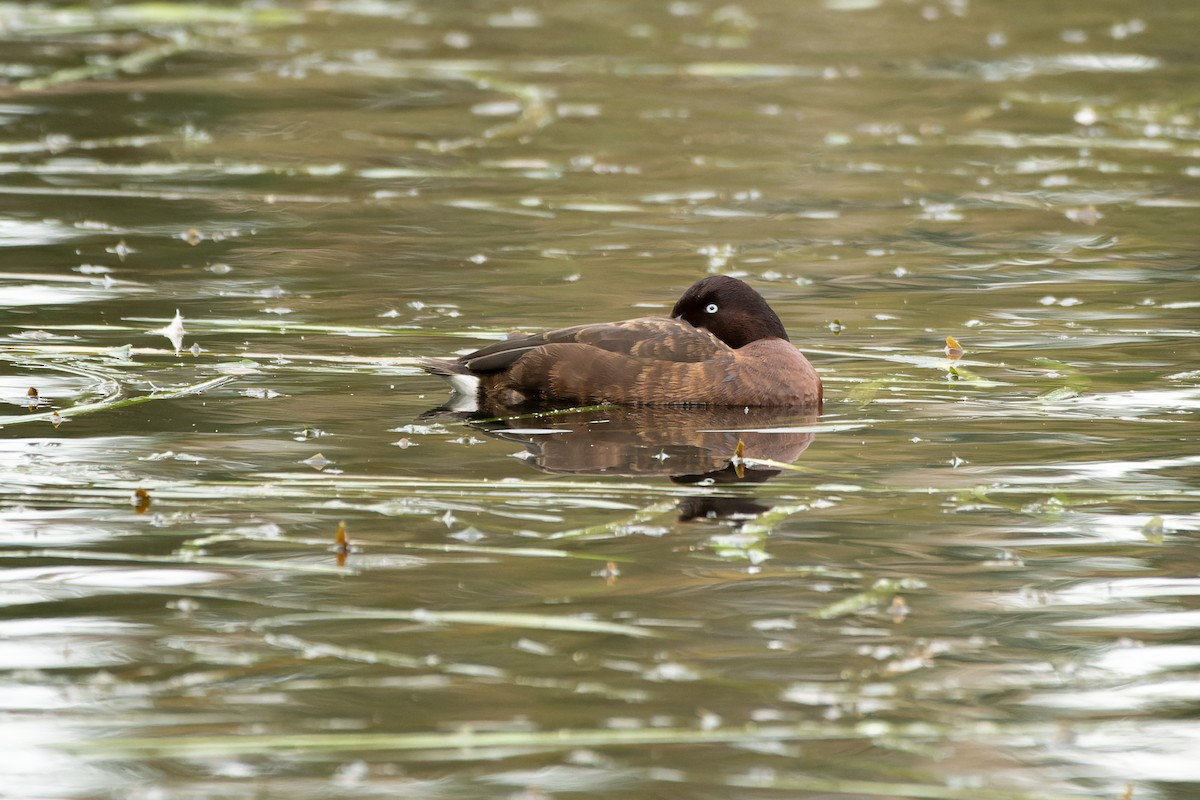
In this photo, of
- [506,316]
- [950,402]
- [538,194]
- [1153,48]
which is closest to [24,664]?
[950,402]

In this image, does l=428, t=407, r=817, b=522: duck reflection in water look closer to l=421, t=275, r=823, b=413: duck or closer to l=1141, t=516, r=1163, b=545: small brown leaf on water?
l=421, t=275, r=823, b=413: duck

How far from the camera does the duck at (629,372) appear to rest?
8.38 meters

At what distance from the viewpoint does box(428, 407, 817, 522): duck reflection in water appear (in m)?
7.02

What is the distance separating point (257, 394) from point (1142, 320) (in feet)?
16.0

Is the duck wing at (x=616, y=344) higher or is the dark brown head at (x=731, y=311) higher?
the dark brown head at (x=731, y=311)

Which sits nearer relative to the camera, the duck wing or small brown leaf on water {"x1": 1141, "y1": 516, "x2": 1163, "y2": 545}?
small brown leaf on water {"x1": 1141, "y1": 516, "x2": 1163, "y2": 545}

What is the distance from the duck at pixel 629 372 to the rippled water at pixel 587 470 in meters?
0.18

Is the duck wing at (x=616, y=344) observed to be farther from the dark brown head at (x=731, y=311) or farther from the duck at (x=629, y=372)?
the dark brown head at (x=731, y=311)

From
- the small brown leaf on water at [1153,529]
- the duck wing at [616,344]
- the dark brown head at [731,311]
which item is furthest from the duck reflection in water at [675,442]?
the small brown leaf on water at [1153,529]

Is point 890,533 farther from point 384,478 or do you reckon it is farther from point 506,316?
point 506,316

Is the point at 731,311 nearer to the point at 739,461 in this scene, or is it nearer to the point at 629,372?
the point at 629,372

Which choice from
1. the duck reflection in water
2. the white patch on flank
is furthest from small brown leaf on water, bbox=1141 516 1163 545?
the white patch on flank

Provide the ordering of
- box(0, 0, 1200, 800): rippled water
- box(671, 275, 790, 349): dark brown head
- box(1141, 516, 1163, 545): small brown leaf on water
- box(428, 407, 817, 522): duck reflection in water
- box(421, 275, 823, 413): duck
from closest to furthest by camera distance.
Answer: box(0, 0, 1200, 800): rippled water
box(1141, 516, 1163, 545): small brown leaf on water
box(428, 407, 817, 522): duck reflection in water
box(421, 275, 823, 413): duck
box(671, 275, 790, 349): dark brown head

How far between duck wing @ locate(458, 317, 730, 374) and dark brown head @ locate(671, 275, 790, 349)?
0.28 m
